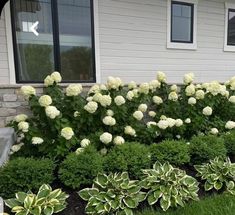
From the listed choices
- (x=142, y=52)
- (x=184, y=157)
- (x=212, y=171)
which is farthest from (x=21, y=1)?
(x=212, y=171)

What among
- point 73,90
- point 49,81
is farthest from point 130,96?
point 49,81

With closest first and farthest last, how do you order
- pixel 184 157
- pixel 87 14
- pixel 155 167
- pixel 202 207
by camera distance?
pixel 202 207, pixel 155 167, pixel 184 157, pixel 87 14

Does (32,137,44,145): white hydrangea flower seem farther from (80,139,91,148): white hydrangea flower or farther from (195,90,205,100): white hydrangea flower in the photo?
(195,90,205,100): white hydrangea flower

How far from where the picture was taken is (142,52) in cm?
537

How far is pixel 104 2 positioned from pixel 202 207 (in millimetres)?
3868

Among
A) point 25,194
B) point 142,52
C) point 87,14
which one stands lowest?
point 25,194

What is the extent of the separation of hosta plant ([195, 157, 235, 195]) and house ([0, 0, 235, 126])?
261cm

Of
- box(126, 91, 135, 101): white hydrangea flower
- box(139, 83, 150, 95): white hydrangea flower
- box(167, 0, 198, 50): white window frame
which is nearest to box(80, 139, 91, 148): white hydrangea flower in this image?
box(126, 91, 135, 101): white hydrangea flower

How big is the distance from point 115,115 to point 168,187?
1.33m

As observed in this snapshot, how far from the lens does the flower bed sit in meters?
2.65

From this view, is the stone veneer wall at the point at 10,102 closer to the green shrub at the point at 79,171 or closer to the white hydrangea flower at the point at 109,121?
the white hydrangea flower at the point at 109,121

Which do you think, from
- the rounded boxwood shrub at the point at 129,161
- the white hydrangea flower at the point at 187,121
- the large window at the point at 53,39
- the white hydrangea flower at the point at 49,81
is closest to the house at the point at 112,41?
the large window at the point at 53,39

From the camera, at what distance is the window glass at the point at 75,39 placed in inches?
178

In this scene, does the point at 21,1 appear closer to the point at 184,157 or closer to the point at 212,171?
the point at 184,157
